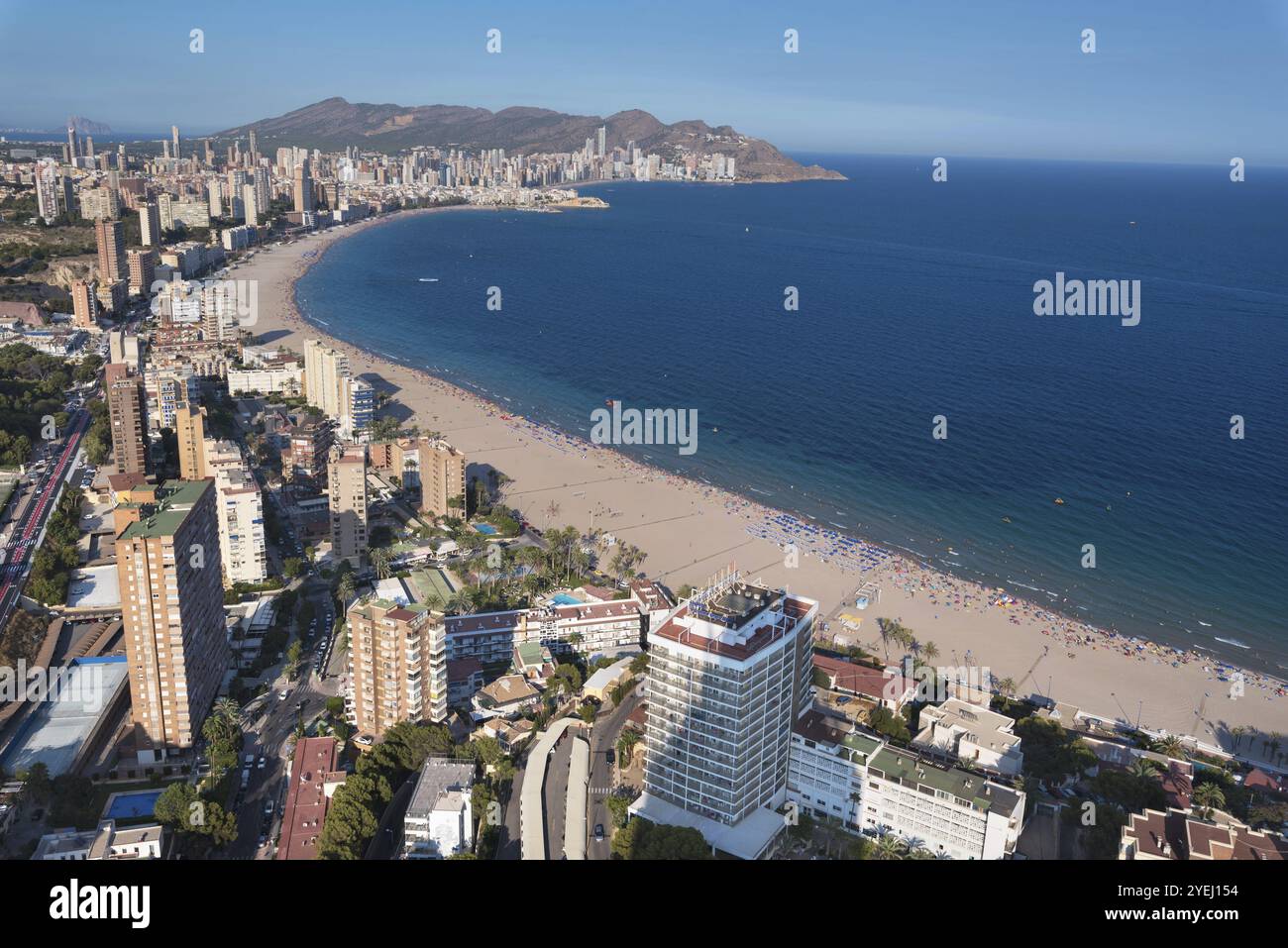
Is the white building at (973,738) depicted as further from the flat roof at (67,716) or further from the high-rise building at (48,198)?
the high-rise building at (48,198)

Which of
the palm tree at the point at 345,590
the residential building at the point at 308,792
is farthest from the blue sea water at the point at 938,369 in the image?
the residential building at the point at 308,792

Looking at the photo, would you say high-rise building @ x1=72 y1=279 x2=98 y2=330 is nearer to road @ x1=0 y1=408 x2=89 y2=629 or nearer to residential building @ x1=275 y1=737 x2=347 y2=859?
road @ x1=0 y1=408 x2=89 y2=629

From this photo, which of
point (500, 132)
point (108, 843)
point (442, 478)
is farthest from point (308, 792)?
point (500, 132)

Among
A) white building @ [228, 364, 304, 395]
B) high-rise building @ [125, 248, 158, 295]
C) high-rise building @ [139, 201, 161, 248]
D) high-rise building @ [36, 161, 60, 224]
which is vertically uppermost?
high-rise building @ [36, 161, 60, 224]

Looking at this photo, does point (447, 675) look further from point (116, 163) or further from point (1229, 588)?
point (116, 163)

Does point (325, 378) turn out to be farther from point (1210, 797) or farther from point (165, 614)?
point (1210, 797)

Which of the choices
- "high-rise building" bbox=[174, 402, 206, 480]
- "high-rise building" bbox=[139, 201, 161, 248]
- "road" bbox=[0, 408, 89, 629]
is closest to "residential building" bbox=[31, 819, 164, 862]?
"road" bbox=[0, 408, 89, 629]
